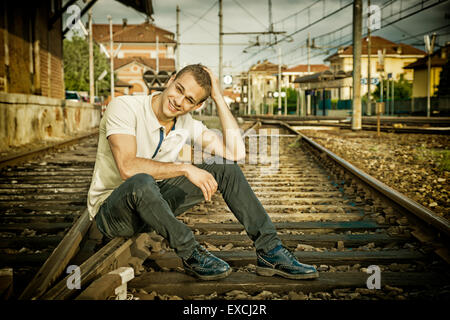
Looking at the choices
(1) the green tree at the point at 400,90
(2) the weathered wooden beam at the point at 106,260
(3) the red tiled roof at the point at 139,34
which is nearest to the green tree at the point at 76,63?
(3) the red tiled roof at the point at 139,34

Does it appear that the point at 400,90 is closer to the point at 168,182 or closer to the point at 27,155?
the point at 27,155

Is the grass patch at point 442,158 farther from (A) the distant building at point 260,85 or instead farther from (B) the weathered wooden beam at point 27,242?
(A) the distant building at point 260,85

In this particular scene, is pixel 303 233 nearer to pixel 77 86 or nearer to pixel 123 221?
pixel 123 221

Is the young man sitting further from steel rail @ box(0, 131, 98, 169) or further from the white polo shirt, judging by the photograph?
steel rail @ box(0, 131, 98, 169)

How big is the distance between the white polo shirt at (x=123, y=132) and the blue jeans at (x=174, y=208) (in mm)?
154

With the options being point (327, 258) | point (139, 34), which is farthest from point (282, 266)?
point (139, 34)

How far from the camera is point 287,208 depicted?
4.44 metres

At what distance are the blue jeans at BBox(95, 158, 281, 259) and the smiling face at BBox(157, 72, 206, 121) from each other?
42 cm

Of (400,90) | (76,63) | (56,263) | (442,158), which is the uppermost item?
(76,63)

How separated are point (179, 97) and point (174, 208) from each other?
770 millimetres

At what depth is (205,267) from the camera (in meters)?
2.48

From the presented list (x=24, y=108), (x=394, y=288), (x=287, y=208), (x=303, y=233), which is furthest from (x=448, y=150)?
(x=24, y=108)

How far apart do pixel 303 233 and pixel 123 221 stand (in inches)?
63.9

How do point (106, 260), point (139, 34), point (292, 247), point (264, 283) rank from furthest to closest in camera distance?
point (139, 34), point (292, 247), point (264, 283), point (106, 260)
